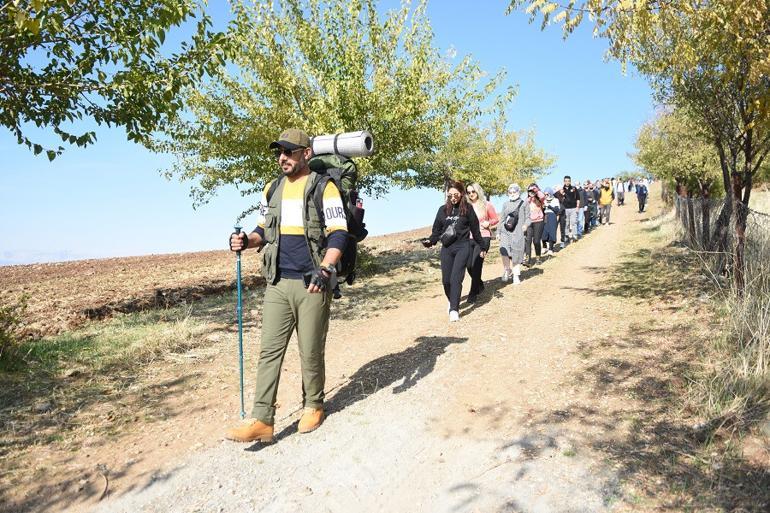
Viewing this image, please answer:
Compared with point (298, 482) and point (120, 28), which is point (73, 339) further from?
point (298, 482)

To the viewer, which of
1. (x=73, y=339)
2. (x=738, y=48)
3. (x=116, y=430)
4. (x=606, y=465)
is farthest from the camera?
(x=73, y=339)

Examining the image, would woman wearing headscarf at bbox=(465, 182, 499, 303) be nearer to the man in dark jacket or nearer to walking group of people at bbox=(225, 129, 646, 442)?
walking group of people at bbox=(225, 129, 646, 442)

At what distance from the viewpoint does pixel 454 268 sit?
28.5 ft

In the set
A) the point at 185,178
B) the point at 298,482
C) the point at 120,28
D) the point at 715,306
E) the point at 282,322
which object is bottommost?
the point at 298,482

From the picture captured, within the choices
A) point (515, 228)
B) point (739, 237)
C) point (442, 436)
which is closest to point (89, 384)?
point (442, 436)

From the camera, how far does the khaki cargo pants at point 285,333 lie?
470 cm

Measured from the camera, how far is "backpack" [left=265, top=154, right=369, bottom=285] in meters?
4.74

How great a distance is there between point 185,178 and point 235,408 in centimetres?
1159

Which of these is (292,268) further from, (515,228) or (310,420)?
(515,228)

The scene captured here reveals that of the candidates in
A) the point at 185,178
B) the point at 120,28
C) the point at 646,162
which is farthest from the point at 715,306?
the point at 646,162

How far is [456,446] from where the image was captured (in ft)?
14.6

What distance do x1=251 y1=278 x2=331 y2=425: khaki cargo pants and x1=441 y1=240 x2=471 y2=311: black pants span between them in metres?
4.09

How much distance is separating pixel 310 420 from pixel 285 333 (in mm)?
818

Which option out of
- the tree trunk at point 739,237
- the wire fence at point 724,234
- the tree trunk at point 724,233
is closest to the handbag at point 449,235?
the wire fence at point 724,234
